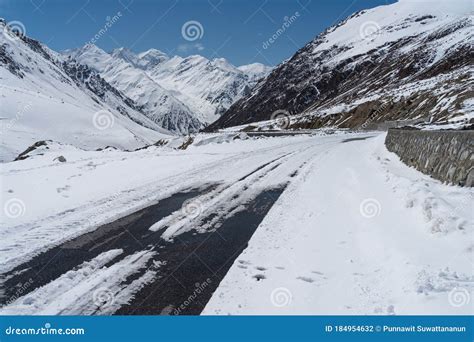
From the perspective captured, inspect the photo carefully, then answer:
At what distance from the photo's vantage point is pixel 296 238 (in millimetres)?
6801

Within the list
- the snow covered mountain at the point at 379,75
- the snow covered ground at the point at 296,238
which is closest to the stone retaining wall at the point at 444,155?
the snow covered ground at the point at 296,238

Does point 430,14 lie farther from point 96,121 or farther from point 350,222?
point 350,222

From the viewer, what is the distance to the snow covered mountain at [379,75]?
59800 millimetres

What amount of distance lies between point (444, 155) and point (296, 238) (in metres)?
4.96

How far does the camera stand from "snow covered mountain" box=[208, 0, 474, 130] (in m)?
59.8

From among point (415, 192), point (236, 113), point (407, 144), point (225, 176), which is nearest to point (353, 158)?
point (407, 144)

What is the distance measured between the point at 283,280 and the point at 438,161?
21.8ft

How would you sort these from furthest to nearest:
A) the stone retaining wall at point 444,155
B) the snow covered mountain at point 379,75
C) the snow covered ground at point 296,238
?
1. the snow covered mountain at point 379,75
2. the stone retaining wall at point 444,155
3. the snow covered ground at point 296,238

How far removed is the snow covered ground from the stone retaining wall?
43cm

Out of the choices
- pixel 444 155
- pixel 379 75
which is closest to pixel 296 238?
pixel 444 155

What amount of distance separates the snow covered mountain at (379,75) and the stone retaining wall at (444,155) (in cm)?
2277

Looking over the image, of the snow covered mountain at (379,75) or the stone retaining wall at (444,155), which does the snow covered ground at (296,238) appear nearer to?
the stone retaining wall at (444,155)

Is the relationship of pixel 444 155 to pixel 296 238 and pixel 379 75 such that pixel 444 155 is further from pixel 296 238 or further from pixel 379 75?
pixel 379 75

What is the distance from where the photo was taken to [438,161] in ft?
33.2
